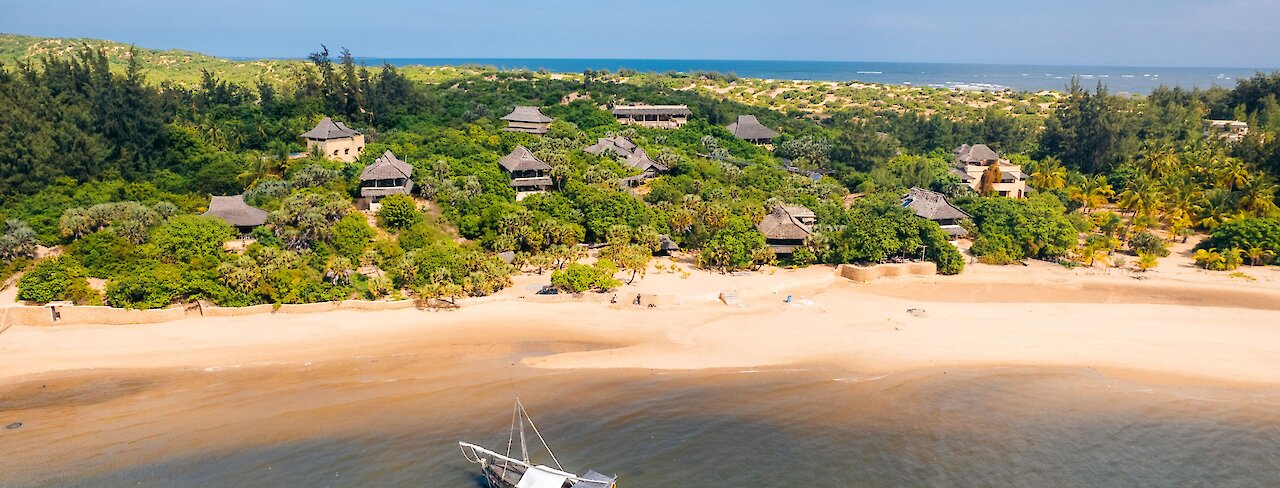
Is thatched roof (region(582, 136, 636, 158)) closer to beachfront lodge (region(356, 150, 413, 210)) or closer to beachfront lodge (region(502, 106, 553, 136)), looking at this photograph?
beachfront lodge (region(502, 106, 553, 136))

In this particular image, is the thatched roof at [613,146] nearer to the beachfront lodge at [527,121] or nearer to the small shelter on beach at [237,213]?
the beachfront lodge at [527,121]

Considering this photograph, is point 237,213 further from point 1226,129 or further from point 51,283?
point 1226,129

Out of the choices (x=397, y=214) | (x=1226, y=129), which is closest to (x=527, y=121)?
(x=397, y=214)

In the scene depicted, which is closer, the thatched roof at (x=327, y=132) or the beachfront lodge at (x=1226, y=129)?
the thatched roof at (x=327, y=132)

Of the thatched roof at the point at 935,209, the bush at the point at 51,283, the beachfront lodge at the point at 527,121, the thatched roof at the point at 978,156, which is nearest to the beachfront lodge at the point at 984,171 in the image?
the thatched roof at the point at 978,156

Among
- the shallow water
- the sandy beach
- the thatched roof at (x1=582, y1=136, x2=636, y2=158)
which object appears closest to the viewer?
the shallow water

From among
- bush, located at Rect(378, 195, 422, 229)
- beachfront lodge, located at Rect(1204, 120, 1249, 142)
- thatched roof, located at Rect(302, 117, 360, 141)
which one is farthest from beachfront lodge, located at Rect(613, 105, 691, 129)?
beachfront lodge, located at Rect(1204, 120, 1249, 142)

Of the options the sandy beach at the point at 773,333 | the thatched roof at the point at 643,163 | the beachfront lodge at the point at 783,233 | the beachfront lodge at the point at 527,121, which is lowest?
the sandy beach at the point at 773,333
